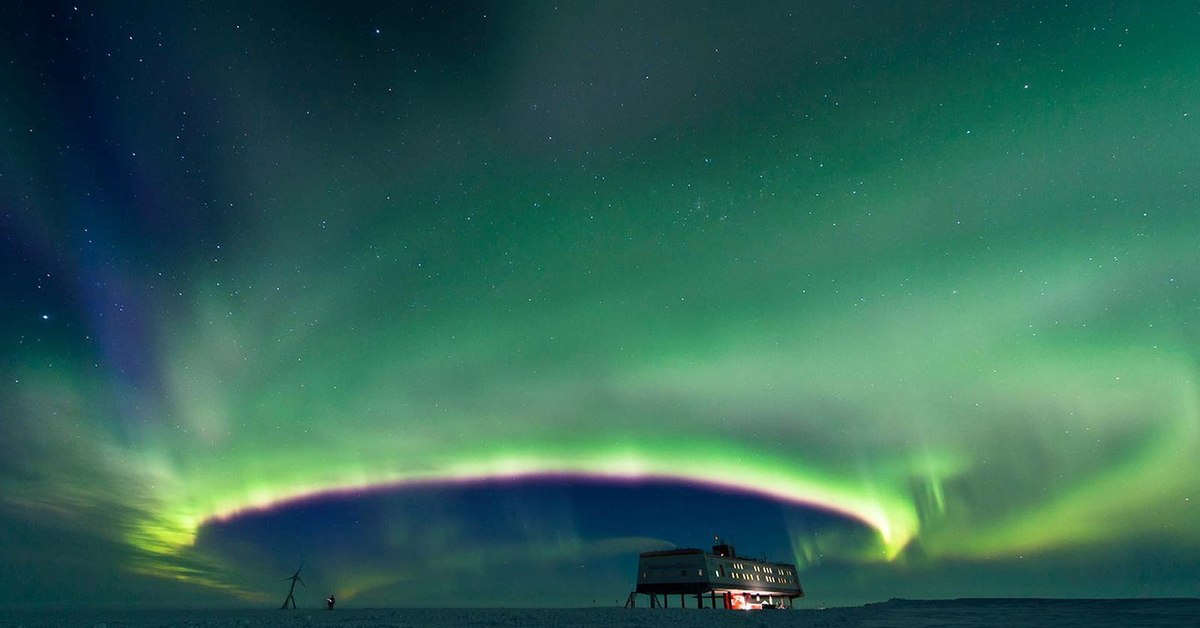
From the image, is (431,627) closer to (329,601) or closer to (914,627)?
(914,627)

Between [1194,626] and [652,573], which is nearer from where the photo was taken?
[1194,626]

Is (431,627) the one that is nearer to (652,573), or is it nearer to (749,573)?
(652,573)

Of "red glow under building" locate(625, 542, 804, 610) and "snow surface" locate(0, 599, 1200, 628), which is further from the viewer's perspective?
"red glow under building" locate(625, 542, 804, 610)

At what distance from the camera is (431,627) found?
4169 cm

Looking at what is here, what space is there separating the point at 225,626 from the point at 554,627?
21.0m

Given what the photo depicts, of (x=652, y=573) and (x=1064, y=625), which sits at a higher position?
(x=652, y=573)

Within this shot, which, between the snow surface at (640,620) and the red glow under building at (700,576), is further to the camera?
the red glow under building at (700,576)

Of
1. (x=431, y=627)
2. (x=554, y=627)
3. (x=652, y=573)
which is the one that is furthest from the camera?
(x=652, y=573)

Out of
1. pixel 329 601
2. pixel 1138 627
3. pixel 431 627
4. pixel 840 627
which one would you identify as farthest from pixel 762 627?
pixel 329 601

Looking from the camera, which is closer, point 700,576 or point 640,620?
point 640,620

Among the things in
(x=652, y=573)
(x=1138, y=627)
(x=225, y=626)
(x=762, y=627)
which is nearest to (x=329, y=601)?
(x=652, y=573)

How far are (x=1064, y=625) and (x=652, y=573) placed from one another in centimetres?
6334

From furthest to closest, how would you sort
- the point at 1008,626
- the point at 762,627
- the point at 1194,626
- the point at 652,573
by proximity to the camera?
the point at 652,573
the point at 1008,626
the point at 1194,626
the point at 762,627

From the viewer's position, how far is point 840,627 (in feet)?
163
